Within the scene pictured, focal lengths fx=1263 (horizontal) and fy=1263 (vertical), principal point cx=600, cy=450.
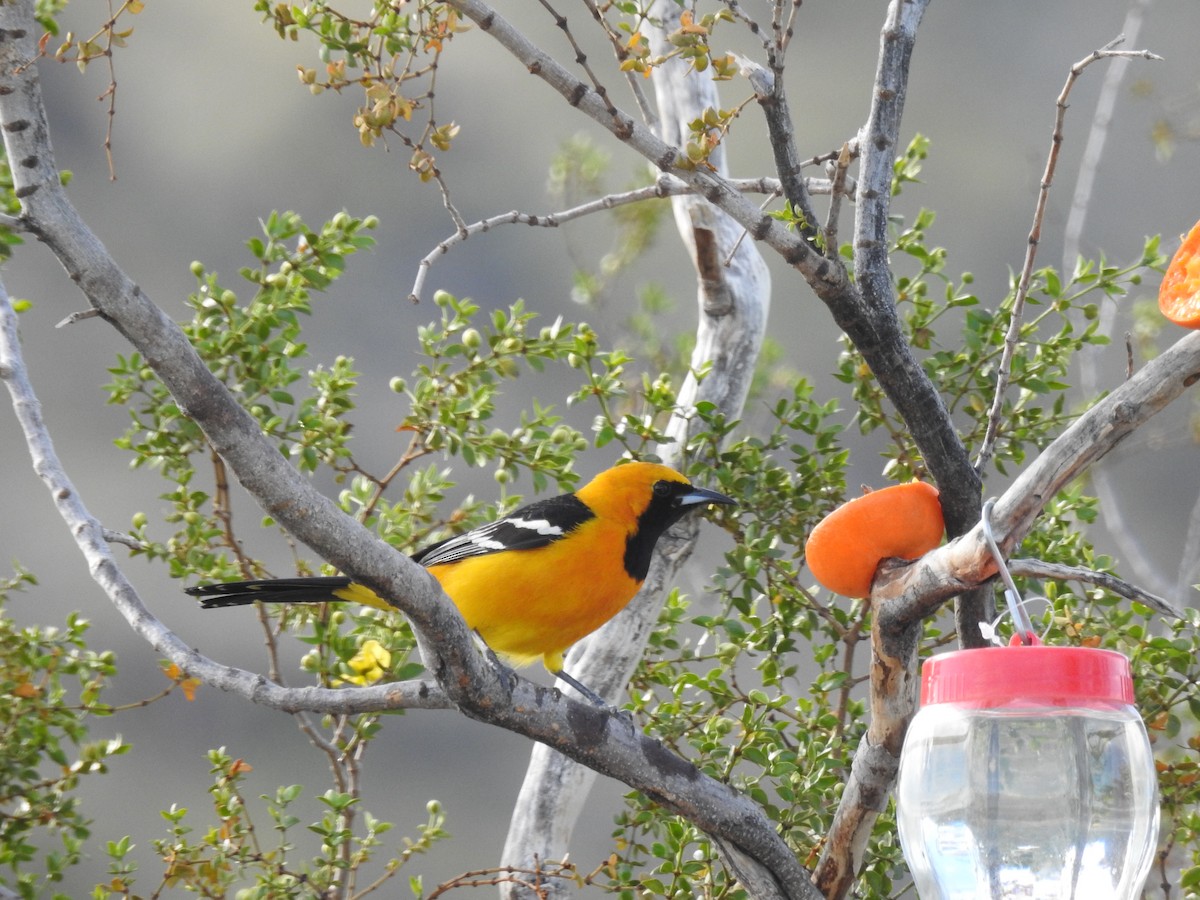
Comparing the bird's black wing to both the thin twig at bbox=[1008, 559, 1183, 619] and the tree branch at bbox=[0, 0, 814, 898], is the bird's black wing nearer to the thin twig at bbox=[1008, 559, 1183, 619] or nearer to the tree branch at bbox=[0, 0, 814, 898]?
the tree branch at bbox=[0, 0, 814, 898]

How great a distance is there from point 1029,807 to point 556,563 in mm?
801

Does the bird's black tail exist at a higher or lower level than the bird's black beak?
lower

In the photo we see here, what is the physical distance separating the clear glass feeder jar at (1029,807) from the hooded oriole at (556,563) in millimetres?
720

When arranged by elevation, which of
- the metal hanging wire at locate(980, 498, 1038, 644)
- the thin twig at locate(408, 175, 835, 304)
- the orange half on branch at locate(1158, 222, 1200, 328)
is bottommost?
the metal hanging wire at locate(980, 498, 1038, 644)

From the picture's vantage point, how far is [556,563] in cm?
171

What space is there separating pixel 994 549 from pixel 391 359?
9.03 ft

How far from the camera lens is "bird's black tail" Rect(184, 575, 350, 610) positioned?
4.80 feet

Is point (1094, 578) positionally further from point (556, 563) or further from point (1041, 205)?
point (556, 563)

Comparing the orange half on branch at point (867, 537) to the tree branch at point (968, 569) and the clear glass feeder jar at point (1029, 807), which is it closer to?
the tree branch at point (968, 569)

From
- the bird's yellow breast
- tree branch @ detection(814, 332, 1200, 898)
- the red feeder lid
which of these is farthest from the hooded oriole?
the red feeder lid

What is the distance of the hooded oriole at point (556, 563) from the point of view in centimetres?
171

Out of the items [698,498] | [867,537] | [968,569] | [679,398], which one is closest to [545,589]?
[698,498]

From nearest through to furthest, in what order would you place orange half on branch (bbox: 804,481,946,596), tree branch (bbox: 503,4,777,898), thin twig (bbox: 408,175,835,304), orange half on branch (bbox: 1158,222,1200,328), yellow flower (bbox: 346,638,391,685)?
1. orange half on branch (bbox: 1158,222,1200,328)
2. orange half on branch (bbox: 804,481,946,596)
3. thin twig (bbox: 408,175,835,304)
4. yellow flower (bbox: 346,638,391,685)
5. tree branch (bbox: 503,4,777,898)

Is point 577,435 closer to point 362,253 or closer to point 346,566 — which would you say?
point 346,566
